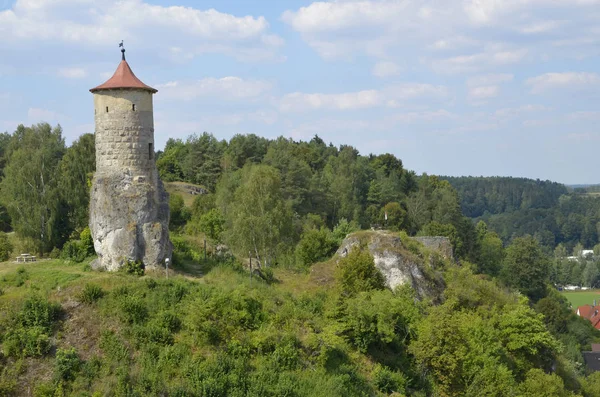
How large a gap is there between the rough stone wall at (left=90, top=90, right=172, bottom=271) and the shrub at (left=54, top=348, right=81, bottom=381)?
5.41 metres

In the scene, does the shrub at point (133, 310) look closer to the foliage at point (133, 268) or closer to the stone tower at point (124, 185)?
the foliage at point (133, 268)

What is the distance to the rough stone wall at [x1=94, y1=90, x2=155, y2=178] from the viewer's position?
25.9 m

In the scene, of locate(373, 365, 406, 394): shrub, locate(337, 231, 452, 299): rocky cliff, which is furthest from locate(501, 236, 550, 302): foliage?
locate(373, 365, 406, 394): shrub

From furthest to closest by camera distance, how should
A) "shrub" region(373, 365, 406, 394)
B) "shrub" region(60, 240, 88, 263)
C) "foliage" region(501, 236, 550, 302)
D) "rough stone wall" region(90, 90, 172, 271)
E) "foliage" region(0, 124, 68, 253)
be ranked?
"foliage" region(501, 236, 550, 302), "foliage" region(0, 124, 68, 253), "shrub" region(60, 240, 88, 263), "rough stone wall" region(90, 90, 172, 271), "shrub" region(373, 365, 406, 394)

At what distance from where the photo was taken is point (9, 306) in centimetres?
2158

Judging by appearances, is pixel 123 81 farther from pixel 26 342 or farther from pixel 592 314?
pixel 592 314

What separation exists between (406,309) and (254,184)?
14.4m

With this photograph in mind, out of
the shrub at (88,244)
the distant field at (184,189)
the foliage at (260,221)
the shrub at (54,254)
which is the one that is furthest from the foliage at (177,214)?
the shrub at (88,244)

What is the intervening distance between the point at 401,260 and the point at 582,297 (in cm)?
8678

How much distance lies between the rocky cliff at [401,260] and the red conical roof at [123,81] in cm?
1208

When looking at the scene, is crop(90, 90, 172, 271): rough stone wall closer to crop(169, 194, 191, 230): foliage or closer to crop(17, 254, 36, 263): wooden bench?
crop(17, 254, 36, 263): wooden bench

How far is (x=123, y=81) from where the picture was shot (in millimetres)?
26031

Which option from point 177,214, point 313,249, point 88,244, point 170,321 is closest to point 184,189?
point 177,214

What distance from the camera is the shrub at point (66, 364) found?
1989 centimetres
